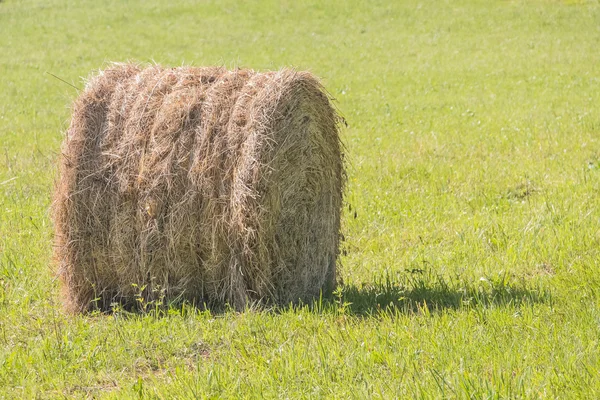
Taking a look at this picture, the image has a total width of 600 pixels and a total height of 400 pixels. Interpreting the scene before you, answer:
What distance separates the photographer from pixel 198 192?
623 centimetres

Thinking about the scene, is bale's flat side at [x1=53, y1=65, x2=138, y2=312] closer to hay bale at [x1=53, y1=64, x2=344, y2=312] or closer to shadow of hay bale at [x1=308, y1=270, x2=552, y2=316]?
hay bale at [x1=53, y1=64, x2=344, y2=312]

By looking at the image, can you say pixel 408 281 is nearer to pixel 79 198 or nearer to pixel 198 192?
pixel 198 192

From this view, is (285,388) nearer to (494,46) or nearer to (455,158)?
(455,158)

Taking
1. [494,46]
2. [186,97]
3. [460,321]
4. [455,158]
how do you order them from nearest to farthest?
[460,321], [186,97], [455,158], [494,46]

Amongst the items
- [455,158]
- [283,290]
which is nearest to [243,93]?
[283,290]

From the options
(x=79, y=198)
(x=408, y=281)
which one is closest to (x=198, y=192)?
(x=79, y=198)

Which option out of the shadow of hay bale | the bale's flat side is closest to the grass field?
the shadow of hay bale

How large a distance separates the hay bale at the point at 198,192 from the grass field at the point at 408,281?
33 centimetres

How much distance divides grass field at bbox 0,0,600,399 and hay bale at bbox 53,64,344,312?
0.33 metres

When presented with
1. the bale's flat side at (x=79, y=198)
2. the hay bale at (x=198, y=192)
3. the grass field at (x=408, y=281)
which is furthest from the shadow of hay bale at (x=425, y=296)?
the bale's flat side at (x=79, y=198)

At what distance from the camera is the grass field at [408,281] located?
475cm

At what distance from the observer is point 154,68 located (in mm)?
7062

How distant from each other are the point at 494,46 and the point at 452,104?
9.09 metres

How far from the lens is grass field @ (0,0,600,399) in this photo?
475 centimetres
